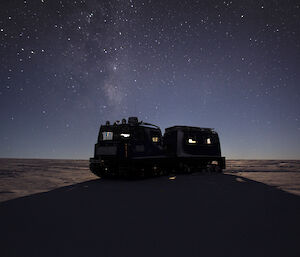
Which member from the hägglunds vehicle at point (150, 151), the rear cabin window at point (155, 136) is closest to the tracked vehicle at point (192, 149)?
the hägglunds vehicle at point (150, 151)

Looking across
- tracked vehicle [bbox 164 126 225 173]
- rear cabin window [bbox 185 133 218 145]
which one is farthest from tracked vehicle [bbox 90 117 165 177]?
rear cabin window [bbox 185 133 218 145]

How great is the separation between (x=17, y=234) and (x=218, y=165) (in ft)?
46.5

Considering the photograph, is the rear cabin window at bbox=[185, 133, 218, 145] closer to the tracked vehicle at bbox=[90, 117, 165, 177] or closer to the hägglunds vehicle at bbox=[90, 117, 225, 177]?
the hägglunds vehicle at bbox=[90, 117, 225, 177]

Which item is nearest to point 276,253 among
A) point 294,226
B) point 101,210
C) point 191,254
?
point 191,254

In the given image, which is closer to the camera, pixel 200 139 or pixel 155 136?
pixel 155 136

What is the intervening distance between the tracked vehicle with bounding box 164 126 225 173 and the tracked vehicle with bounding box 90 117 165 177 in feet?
6.28

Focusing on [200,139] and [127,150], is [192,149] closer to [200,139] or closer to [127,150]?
[200,139]

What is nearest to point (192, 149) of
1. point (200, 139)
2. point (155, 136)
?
point (200, 139)

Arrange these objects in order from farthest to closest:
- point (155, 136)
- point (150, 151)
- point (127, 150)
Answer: point (155, 136) < point (150, 151) < point (127, 150)

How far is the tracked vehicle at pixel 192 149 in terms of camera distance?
548 inches

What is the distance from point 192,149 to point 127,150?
5731 millimetres

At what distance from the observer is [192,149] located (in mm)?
14461

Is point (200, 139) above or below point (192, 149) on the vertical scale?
above

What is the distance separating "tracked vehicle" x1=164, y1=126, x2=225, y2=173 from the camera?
13.9 meters
